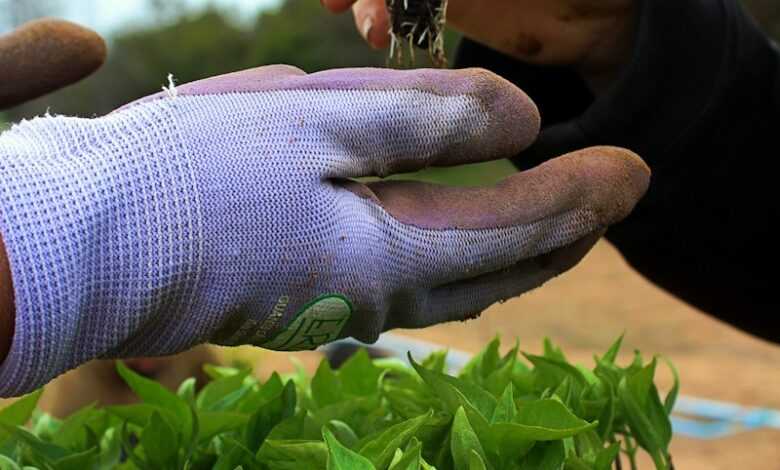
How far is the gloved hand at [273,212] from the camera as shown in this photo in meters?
0.74

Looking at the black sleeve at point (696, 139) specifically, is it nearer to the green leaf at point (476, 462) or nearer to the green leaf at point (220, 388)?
the green leaf at point (220, 388)

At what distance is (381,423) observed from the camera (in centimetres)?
96

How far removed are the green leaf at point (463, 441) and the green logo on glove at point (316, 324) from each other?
0.15m

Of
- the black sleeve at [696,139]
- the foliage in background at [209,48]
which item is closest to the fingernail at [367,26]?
the black sleeve at [696,139]

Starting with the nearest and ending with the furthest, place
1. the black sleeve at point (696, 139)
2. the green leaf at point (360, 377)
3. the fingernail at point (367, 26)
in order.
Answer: the green leaf at point (360, 377) → the fingernail at point (367, 26) → the black sleeve at point (696, 139)

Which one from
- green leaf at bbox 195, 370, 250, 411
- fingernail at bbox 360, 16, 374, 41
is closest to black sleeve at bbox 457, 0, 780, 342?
fingernail at bbox 360, 16, 374, 41

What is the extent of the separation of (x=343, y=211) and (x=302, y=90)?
122 mm

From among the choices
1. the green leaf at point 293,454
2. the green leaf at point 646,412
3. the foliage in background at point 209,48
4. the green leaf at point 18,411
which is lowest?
the foliage in background at point 209,48

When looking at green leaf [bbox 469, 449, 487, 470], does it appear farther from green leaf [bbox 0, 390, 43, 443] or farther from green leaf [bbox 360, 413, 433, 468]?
green leaf [bbox 0, 390, 43, 443]

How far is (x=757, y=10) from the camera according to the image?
11203 millimetres

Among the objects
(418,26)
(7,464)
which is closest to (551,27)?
(418,26)

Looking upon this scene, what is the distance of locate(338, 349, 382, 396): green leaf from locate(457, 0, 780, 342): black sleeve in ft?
1.70

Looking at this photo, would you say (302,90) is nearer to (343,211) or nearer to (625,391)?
(343,211)

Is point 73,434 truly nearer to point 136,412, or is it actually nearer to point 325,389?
point 136,412
